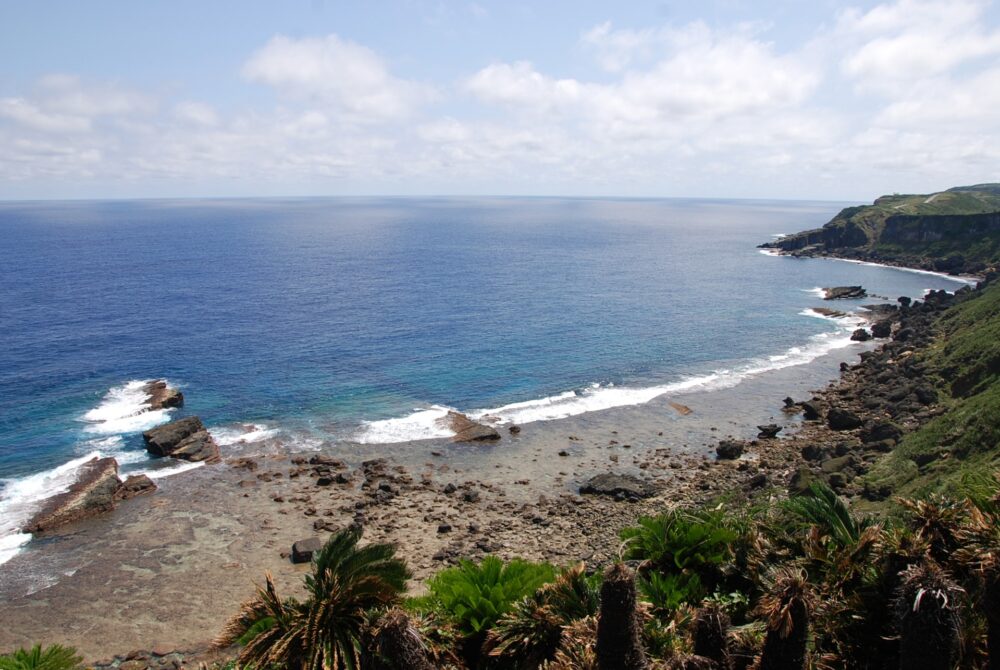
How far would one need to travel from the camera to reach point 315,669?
14.6 metres

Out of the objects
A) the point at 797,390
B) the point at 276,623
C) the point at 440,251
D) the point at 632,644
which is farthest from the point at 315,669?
the point at 440,251

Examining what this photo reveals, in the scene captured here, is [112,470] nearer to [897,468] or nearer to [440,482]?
[440,482]

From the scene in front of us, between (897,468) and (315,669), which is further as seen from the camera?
(897,468)

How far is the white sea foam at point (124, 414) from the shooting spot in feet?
175

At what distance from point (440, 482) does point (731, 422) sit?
2732 centimetres

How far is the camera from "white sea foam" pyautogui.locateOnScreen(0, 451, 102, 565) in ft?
123

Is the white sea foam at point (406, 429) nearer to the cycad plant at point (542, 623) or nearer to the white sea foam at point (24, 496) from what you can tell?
the white sea foam at point (24, 496)

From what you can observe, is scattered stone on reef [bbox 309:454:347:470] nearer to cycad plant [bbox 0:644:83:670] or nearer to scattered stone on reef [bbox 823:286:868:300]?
cycad plant [bbox 0:644:83:670]

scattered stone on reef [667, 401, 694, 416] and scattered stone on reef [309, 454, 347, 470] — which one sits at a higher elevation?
scattered stone on reef [667, 401, 694, 416]

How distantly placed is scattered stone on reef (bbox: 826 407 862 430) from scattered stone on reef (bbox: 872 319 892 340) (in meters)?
35.7

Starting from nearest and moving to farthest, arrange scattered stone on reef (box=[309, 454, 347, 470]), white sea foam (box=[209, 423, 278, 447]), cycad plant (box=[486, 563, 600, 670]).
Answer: cycad plant (box=[486, 563, 600, 670]) → scattered stone on reef (box=[309, 454, 347, 470]) → white sea foam (box=[209, 423, 278, 447])

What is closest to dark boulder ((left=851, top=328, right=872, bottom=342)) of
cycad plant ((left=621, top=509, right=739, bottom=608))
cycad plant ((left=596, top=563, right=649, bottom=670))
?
cycad plant ((left=621, top=509, right=739, bottom=608))

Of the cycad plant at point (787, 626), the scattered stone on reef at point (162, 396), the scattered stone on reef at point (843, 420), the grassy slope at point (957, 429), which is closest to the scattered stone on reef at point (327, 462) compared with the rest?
the scattered stone on reef at point (162, 396)

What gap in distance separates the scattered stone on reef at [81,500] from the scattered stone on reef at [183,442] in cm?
401
